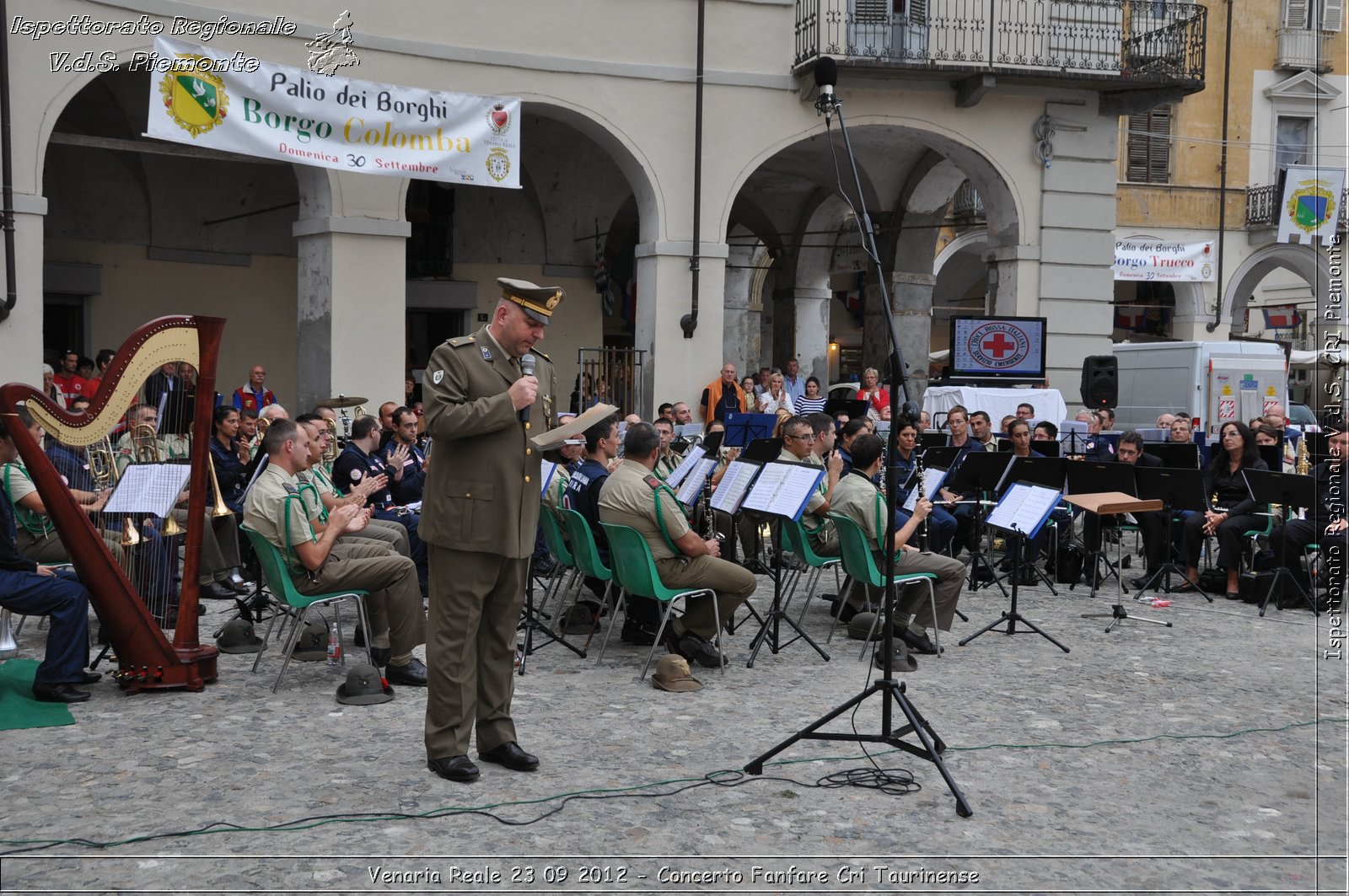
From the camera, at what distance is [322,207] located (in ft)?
47.3

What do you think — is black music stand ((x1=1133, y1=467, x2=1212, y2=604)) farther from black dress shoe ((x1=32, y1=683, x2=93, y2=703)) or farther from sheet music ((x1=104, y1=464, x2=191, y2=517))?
black dress shoe ((x1=32, y1=683, x2=93, y2=703))

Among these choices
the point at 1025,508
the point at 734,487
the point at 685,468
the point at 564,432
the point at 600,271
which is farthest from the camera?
the point at 600,271

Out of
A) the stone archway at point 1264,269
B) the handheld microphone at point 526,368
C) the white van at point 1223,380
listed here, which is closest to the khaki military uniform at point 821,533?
the handheld microphone at point 526,368

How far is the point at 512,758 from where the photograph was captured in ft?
17.6

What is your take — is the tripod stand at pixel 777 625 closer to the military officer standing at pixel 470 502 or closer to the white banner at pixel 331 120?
the military officer standing at pixel 470 502

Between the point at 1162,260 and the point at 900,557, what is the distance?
80.5ft

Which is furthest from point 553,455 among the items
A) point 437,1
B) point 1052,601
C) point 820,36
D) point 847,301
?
point 847,301

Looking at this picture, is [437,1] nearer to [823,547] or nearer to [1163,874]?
[823,547]

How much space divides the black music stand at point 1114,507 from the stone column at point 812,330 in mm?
15921

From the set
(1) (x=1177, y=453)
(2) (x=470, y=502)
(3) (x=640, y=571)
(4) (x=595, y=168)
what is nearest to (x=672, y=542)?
(3) (x=640, y=571)

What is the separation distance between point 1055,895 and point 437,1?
13.2m

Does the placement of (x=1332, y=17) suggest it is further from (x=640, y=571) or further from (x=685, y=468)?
(x=640, y=571)

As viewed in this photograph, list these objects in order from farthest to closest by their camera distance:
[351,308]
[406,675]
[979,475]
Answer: [351,308] → [979,475] → [406,675]

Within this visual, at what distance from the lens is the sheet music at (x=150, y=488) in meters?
6.96
